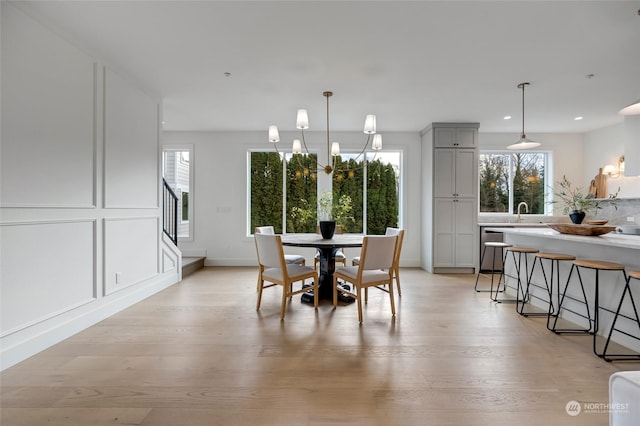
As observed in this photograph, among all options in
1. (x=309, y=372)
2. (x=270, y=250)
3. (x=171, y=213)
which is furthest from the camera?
(x=171, y=213)

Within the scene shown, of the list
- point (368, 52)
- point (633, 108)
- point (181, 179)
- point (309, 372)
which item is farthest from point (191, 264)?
point (633, 108)

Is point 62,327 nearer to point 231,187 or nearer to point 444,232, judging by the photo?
point 231,187

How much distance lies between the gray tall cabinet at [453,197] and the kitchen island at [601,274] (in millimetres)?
1491

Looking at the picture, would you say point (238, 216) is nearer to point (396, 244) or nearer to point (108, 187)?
point (108, 187)

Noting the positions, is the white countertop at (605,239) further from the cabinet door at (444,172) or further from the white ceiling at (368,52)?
the white ceiling at (368,52)

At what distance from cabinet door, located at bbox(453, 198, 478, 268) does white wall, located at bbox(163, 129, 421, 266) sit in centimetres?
73

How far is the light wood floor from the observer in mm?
1556

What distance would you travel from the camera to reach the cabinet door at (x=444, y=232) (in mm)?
4977

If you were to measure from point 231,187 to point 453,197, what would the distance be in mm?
4092

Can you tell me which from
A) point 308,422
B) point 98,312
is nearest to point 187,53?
point 98,312

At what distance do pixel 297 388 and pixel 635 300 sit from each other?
107 inches

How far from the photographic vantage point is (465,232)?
16.3ft

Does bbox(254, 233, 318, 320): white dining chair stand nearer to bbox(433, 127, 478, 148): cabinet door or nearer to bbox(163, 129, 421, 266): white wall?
bbox(163, 129, 421, 266): white wall

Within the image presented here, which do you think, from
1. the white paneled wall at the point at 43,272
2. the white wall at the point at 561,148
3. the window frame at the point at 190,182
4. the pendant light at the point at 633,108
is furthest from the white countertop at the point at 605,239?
the window frame at the point at 190,182
